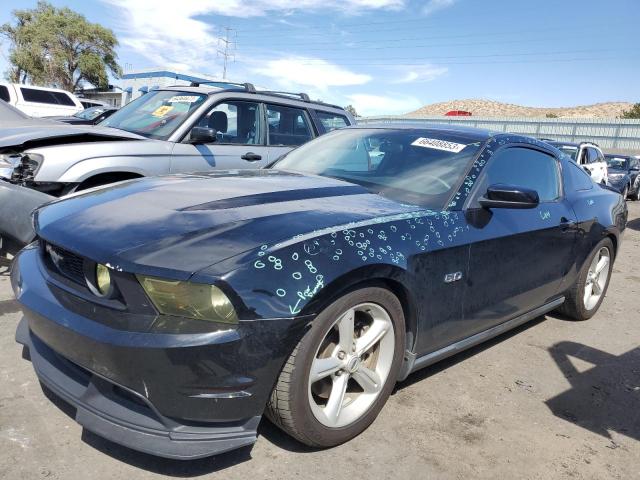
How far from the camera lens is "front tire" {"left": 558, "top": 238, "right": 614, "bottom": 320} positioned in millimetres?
4309

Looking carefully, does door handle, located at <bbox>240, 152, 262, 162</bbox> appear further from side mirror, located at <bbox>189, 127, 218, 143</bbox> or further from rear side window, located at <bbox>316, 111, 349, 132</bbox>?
rear side window, located at <bbox>316, 111, 349, 132</bbox>

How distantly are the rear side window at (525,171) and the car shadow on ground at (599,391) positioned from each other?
1181 mm

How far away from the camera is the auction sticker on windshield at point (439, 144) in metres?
3.33

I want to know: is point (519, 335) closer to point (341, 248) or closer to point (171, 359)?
point (341, 248)

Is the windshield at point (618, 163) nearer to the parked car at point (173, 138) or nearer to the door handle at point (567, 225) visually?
the parked car at point (173, 138)

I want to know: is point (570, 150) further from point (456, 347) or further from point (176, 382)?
point (176, 382)

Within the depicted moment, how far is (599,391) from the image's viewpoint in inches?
130

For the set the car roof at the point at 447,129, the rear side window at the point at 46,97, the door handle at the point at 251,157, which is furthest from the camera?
the rear side window at the point at 46,97

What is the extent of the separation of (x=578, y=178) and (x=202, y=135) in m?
3.48

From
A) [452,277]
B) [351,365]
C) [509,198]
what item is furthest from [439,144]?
[351,365]

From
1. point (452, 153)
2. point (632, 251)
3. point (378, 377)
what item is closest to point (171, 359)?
point (378, 377)

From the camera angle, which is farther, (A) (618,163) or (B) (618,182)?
(A) (618,163)

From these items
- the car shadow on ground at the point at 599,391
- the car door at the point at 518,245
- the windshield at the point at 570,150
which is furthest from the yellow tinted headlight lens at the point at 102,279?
the windshield at the point at 570,150

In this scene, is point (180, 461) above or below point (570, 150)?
below
